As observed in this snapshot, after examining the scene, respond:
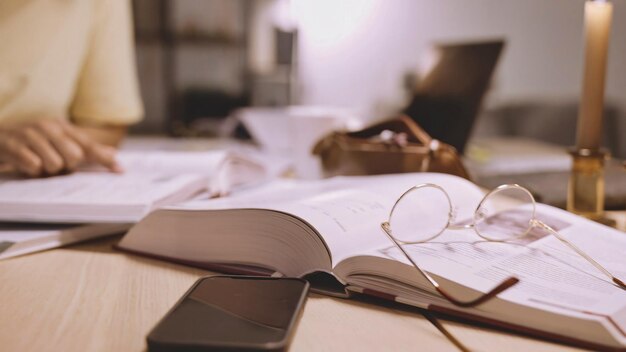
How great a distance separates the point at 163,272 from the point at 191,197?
0.77ft

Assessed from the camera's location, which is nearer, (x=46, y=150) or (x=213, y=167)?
(x=46, y=150)

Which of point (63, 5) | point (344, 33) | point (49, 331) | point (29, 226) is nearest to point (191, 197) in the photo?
point (29, 226)

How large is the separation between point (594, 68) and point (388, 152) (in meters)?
0.28

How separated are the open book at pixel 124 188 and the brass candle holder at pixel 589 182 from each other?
467 mm

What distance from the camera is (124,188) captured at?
2.33 ft

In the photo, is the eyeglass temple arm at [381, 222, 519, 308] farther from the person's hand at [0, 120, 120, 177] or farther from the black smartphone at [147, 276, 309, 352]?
the person's hand at [0, 120, 120, 177]

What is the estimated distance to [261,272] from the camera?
1.68 ft

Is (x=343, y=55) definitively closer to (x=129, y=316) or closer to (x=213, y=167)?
(x=213, y=167)

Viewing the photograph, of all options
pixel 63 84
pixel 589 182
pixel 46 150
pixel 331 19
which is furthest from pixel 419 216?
pixel 331 19

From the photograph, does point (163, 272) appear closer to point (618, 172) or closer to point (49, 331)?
point (49, 331)

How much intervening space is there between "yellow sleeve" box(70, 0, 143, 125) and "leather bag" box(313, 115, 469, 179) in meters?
0.66

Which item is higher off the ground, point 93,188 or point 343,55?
point 343,55

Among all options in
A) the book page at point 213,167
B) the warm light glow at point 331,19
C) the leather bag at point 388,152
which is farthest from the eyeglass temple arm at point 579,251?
the warm light glow at point 331,19

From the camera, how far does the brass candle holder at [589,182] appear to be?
2.28 ft
